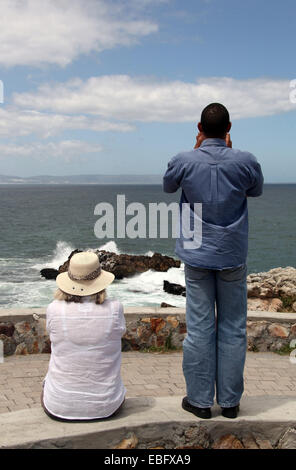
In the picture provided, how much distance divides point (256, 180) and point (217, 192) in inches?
11.0

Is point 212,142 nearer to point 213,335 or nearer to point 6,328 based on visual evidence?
point 213,335

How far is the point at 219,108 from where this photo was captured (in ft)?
11.9

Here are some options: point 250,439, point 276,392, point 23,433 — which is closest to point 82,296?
point 23,433

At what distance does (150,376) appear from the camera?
18.8ft

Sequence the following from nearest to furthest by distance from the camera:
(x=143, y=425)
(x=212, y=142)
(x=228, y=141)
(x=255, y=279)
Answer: (x=143, y=425)
(x=212, y=142)
(x=228, y=141)
(x=255, y=279)

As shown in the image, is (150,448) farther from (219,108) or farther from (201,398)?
(219,108)

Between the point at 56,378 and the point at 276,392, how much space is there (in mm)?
2804

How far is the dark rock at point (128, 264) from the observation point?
31.1m

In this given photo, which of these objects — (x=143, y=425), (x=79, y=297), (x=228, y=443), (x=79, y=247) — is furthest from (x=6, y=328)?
(x=79, y=247)

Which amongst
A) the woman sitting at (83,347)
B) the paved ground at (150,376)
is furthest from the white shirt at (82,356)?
the paved ground at (150,376)

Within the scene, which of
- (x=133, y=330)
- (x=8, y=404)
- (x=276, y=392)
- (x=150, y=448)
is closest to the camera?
(x=150, y=448)

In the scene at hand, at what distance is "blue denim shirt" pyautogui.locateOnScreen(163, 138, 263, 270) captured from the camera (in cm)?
356

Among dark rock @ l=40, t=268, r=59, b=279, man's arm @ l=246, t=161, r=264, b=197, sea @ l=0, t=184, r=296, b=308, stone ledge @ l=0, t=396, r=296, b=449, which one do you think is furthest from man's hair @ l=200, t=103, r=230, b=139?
dark rock @ l=40, t=268, r=59, b=279

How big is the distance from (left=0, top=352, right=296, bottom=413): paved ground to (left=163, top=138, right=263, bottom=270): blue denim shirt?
220 centimetres
